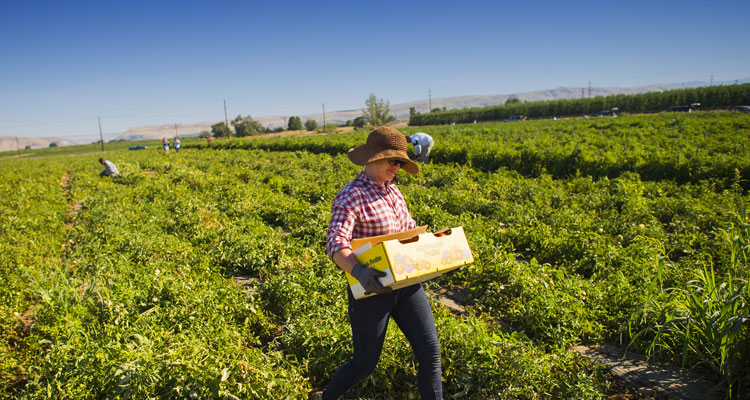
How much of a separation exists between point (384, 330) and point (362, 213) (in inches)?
29.7

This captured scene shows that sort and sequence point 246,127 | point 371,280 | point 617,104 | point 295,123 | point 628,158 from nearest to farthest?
point 371,280
point 628,158
point 617,104
point 246,127
point 295,123

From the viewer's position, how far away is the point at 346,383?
2602 millimetres

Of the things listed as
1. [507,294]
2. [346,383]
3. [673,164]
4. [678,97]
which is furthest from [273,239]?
[678,97]

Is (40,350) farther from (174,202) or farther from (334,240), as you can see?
(174,202)

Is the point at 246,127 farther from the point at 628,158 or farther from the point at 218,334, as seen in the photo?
the point at 218,334

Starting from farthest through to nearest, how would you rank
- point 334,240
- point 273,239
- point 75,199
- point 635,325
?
point 75,199 → point 273,239 → point 635,325 → point 334,240

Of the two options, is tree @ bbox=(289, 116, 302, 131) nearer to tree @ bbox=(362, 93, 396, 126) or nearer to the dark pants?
tree @ bbox=(362, 93, 396, 126)

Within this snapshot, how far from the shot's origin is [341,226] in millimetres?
2398

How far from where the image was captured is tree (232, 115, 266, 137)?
92.9m

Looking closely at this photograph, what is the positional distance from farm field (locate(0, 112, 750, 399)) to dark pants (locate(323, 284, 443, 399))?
1.89ft

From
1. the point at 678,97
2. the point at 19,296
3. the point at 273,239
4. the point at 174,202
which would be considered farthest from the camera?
the point at 678,97

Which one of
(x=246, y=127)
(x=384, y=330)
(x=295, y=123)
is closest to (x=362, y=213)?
(x=384, y=330)

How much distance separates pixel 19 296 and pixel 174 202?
5148mm

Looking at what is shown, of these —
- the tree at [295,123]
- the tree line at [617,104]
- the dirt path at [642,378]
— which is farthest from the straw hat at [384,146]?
the tree at [295,123]
